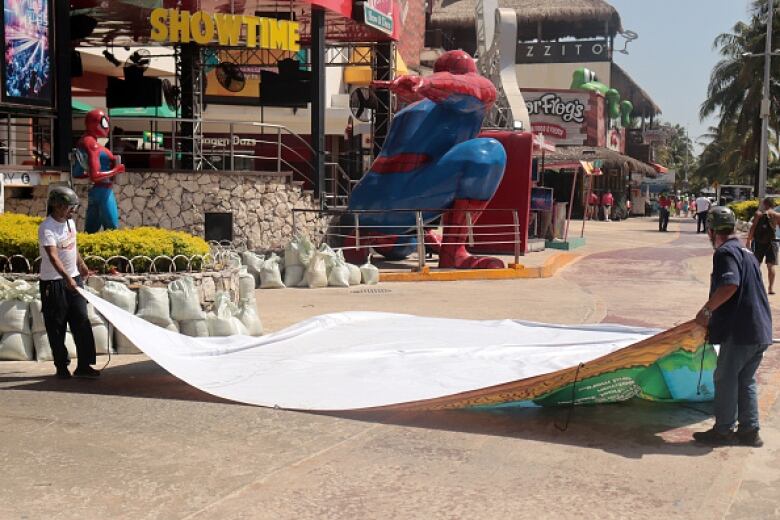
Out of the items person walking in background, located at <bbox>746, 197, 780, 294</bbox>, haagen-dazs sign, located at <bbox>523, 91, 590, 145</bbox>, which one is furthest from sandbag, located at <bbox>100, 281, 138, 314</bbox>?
haagen-dazs sign, located at <bbox>523, 91, 590, 145</bbox>

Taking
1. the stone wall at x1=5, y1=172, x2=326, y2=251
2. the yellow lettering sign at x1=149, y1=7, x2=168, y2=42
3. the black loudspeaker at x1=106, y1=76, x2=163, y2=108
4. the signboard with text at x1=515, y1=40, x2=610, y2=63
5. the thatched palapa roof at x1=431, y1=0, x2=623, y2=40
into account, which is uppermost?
the thatched palapa roof at x1=431, y1=0, x2=623, y2=40

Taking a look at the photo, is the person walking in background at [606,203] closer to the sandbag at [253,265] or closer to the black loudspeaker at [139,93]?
the black loudspeaker at [139,93]

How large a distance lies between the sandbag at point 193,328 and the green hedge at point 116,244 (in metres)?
1.04

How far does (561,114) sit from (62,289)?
139 ft

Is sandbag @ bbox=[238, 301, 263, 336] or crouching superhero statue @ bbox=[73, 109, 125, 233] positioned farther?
crouching superhero statue @ bbox=[73, 109, 125, 233]

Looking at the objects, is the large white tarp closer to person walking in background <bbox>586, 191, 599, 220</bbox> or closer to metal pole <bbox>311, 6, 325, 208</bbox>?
metal pole <bbox>311, 6, 325, 208</bbox>

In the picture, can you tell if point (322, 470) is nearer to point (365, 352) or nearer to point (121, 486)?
point (121, 486)

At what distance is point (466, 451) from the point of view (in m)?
5.95

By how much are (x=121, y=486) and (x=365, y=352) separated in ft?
10.6

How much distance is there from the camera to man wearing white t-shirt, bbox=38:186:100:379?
25.7 feet

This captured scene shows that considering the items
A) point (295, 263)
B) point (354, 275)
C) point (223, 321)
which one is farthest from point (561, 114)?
point (223, 321)

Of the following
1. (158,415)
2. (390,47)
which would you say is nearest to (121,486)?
(158,415)

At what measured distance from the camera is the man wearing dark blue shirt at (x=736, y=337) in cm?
604

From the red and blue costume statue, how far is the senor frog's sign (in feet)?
10.3
